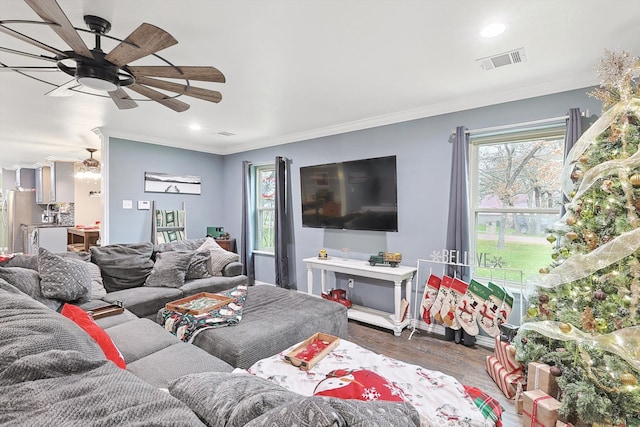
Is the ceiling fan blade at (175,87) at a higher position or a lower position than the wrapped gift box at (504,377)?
higher

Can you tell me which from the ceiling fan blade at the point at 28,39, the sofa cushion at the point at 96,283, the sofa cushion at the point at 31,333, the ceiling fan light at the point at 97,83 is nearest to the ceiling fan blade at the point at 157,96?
the ceiling fan light at the point at 97,83

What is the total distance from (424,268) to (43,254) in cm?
365

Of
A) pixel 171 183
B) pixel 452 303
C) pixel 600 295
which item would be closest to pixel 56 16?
pixel 600 295

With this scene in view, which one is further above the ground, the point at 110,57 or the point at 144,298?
the point at 110,57

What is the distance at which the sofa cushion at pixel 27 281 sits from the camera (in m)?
2.32

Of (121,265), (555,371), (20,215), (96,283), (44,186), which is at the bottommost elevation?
→ (555,371)

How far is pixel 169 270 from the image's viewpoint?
140 inches

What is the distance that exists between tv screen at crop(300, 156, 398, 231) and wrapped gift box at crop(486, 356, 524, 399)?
163 cm

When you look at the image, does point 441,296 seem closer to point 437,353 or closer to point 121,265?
Answer: point 437,353

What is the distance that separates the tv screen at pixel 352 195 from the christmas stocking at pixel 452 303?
0.92 m

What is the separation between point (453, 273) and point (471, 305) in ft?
1.21

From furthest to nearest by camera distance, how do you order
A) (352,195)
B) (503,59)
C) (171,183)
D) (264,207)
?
1. (264,207)
2. (171,183)
3. (352,195)
4. (503,59)

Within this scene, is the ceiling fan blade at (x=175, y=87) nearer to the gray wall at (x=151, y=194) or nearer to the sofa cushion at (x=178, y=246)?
the sofa cushion at (x=178, y=246)

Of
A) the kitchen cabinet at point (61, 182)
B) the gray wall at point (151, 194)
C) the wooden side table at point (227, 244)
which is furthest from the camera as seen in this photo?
the kitchen cabinet at point (61, 182)
